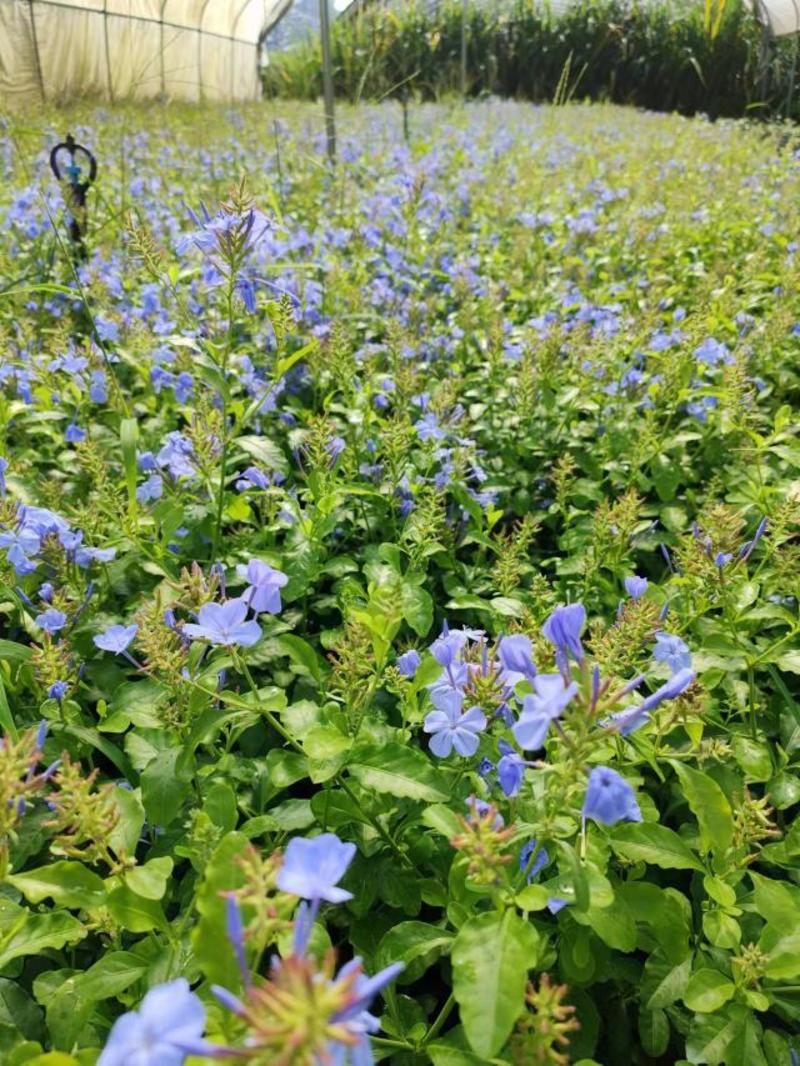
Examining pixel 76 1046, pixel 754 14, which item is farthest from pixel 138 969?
pixel 754 14

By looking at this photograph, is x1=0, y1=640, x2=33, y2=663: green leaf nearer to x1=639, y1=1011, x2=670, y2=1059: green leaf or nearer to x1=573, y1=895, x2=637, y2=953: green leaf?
x1=573, y1=895, x2=637, y2=953: green leaf

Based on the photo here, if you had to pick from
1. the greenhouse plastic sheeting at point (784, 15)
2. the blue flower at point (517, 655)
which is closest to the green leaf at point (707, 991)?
the blue flower at point (517, 655)

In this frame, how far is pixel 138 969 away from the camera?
106 centimetres

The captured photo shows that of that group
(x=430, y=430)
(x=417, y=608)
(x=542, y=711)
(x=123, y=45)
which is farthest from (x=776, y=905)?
(x=123, y=45)

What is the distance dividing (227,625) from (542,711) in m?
0.46

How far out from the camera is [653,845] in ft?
3.81

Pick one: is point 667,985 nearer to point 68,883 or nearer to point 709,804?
point 709,804

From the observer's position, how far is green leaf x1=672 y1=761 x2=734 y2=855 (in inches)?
43.6

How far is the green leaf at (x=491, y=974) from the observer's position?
815mm

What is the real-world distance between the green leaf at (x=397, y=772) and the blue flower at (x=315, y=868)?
1.41 feet

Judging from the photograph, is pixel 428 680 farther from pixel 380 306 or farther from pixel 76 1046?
pixel 380 306

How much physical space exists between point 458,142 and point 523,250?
140 inches

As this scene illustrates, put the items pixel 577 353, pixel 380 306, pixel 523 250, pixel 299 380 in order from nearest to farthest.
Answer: pixel 577 353 < pixel 299 380 < pixel 380 306 < pixel 523 250

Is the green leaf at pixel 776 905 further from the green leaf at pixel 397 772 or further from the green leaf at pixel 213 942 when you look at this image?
the green leaf at pixel 213 942
